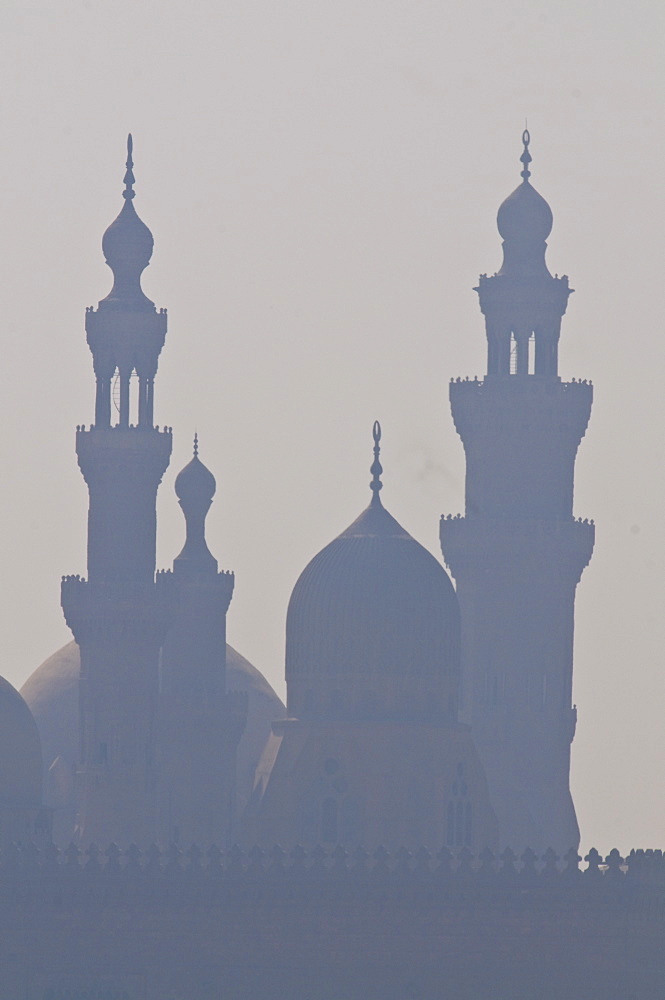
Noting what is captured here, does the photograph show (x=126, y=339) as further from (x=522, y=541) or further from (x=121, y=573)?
(x=522, y=541)

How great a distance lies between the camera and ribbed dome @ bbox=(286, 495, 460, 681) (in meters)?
73.3

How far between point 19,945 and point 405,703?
30.4ft

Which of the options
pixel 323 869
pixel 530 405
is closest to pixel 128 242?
pixel 530 405

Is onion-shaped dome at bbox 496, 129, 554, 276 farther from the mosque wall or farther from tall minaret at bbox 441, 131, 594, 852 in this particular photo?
the mosque wall

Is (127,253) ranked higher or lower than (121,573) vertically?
higher

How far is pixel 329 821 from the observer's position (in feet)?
237

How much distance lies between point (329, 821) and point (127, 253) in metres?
11.0

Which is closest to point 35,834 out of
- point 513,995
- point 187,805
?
point 187,805

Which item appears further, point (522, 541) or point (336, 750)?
point (522, 541)

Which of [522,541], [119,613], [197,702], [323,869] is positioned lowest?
[323,869]

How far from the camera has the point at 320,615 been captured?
73.6 meters

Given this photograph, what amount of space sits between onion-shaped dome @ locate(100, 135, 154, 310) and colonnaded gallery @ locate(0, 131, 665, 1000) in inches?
1.6

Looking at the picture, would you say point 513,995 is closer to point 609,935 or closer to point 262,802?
point 609,935

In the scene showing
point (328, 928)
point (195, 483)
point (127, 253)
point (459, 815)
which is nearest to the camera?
point (328, 928)
